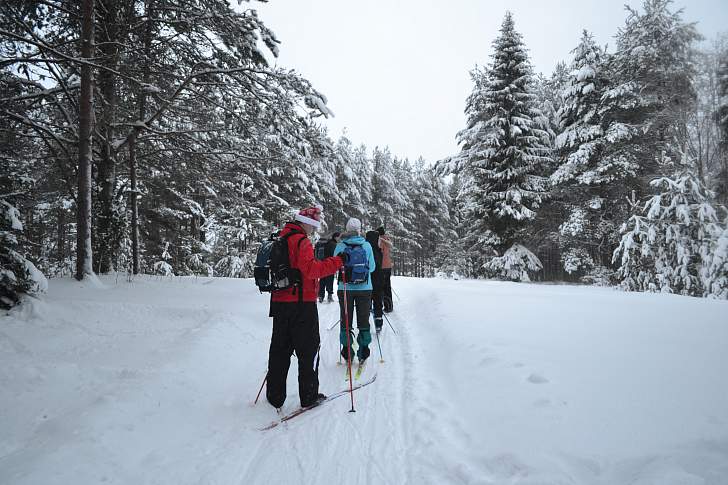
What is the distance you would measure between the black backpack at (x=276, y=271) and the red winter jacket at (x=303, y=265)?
46mm

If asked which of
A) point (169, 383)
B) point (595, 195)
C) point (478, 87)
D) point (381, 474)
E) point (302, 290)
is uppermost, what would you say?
point (478, 87)

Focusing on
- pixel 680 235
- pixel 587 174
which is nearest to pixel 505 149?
pixel 587 174

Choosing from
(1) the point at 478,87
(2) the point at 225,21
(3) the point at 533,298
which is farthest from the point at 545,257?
(2) the point at 225,21

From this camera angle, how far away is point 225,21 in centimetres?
796

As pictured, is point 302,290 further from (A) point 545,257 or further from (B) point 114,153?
(A) point 545,257

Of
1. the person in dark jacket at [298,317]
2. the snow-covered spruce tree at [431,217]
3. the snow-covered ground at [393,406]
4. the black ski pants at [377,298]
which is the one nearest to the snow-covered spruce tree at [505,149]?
the black ski pants at [377,298]

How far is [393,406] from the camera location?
12.9 feet

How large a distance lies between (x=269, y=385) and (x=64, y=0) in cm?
982

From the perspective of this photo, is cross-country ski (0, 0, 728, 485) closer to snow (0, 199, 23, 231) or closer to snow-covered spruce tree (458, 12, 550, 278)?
snow (0, 199, 23, 231)

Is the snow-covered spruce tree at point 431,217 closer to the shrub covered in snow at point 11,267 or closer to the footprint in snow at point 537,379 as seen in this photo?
the shrub covered in snow at point 11,267

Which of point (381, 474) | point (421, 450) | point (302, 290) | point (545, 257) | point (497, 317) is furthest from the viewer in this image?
point (545, 257)

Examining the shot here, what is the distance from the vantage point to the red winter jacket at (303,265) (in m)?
3.64

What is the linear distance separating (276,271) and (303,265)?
0.28 m

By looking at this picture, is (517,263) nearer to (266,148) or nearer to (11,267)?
(266,148)
